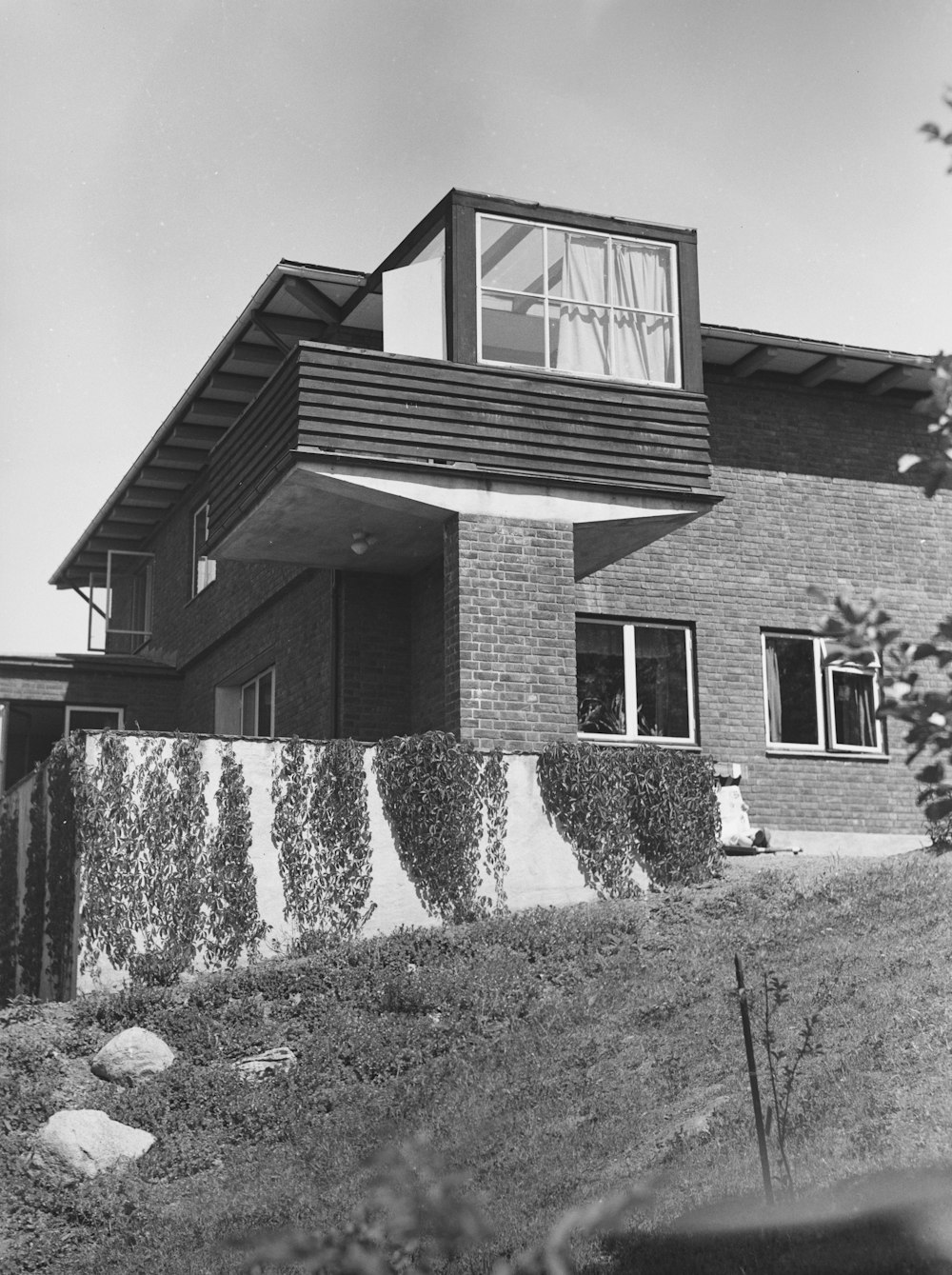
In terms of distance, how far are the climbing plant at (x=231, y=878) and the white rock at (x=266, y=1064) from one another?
2089 mm

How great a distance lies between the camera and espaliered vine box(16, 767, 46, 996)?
46.5 ft

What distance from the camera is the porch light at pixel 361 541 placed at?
15828mm

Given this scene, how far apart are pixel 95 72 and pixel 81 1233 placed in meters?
15.3

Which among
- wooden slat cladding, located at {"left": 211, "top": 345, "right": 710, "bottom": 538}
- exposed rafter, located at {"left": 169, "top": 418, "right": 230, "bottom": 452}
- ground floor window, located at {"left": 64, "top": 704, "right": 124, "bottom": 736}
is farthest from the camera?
Answer: ground floor window, located at {"left": 64, "top": 704, "right": 124, "bottom": 736}

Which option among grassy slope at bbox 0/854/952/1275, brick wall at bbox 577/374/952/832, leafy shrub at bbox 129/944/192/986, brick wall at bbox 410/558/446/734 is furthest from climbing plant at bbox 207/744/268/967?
brick wall at bbox 577/374/952/832

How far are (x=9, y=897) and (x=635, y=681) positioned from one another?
283 inches

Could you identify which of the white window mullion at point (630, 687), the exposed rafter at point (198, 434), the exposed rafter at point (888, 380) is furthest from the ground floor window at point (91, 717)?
the exposed rafter at point (888, 380)

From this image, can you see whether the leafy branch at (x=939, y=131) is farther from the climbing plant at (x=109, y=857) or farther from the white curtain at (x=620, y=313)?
the white curtain at (x=620, y=313)

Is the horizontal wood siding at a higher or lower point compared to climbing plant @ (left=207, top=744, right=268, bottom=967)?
higher

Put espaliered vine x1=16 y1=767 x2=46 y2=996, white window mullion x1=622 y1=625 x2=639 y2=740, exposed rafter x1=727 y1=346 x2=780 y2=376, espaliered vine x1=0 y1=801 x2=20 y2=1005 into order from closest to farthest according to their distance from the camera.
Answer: espaliered vine x1=16 y1=767 x2=46 y2=996 → espaliered vine x1=0 y1=801 x2=20 y2=1005 → white window mullion x1=622 y1=625 x2=639 y2=740 → exposed rafter x1=727 y1=346 x2=780 y2=376

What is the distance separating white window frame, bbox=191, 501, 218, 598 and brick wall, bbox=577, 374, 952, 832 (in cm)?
717

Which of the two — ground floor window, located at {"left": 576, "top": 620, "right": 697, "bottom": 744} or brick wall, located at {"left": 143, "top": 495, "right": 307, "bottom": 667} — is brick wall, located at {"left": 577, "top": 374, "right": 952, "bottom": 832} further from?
brick wall, located at {"left": 143, "top": 495, "right": 307, "bottom": 667}

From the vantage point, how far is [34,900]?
14.5 m

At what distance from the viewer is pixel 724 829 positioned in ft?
52.5
